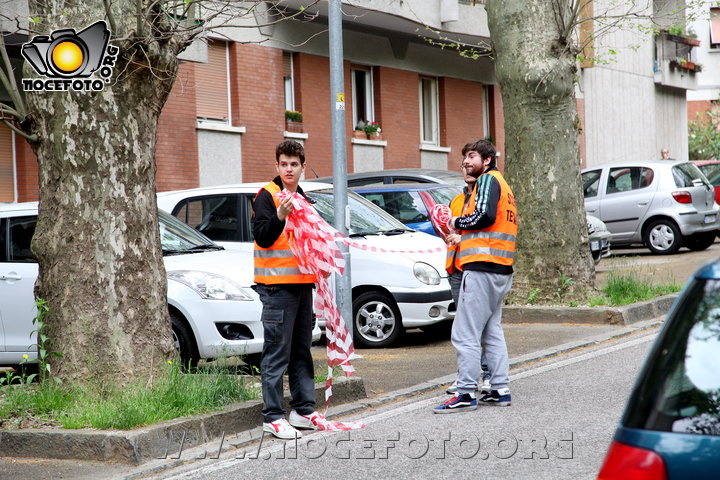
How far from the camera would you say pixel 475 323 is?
307 inches

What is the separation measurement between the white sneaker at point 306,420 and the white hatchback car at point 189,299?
127 centimetres

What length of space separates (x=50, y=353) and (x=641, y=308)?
7616mm

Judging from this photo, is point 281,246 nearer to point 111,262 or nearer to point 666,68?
point 111,262

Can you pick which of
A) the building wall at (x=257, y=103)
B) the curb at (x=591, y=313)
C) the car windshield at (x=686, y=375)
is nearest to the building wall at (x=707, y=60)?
the building wall at (x=257, y=103)

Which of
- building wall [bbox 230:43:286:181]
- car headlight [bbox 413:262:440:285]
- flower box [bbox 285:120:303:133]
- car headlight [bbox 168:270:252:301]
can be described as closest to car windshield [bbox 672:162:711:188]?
flower box [bbox 285:120:303:133]

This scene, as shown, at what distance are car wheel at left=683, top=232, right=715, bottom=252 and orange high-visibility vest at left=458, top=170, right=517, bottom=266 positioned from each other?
1446 cm

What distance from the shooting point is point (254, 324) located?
9078 millimetres

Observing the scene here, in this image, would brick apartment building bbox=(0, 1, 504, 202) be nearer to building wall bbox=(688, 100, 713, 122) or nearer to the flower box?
the flower box

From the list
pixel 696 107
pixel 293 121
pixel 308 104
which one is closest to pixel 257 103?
pixel 293 121

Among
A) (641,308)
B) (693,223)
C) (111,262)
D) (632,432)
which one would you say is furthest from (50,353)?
Answer: (693,223)

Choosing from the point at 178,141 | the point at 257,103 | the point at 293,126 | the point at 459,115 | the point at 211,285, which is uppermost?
the point at 459,115

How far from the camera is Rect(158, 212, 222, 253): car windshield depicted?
10180 millimetres

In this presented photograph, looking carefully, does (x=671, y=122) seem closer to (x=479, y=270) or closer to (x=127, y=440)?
(x=479, y=270)

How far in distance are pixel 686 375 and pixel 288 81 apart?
66.1 feet
